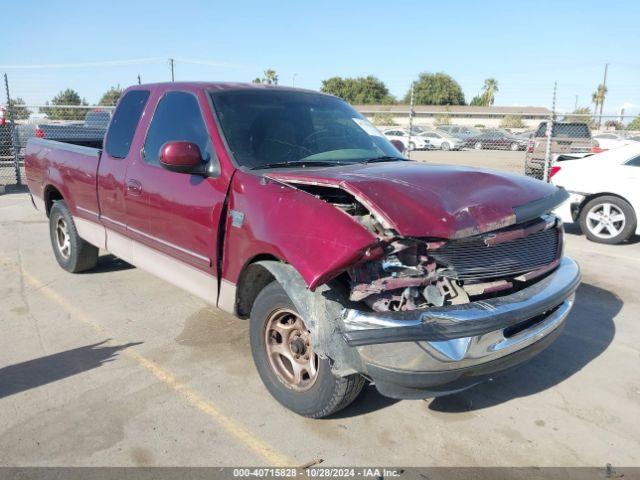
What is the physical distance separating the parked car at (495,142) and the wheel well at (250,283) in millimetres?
30643

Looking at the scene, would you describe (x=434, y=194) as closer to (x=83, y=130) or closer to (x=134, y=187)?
(x=134, y=187)

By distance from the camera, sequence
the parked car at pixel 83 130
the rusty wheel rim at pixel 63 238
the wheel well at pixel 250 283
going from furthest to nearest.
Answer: the parked car at pixel 83 130, the rusty wheel rim at pixel 63 238, the wheel well at pixel 250 283

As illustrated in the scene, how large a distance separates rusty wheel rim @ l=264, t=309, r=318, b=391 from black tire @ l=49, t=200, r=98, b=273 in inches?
135

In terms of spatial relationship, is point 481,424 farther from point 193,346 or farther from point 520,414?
point 193,346

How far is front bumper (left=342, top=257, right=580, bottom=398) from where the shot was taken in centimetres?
259

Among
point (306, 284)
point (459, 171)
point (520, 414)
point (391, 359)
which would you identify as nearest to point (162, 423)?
point (306, 284)

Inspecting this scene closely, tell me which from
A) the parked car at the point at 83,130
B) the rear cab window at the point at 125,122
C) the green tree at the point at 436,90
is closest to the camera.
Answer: the rear cab window at the point at 125,122

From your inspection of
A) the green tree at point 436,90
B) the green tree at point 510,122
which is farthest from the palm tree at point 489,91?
the green tree at point 510,122

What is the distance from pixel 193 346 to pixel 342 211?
208cm

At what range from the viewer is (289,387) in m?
3.25

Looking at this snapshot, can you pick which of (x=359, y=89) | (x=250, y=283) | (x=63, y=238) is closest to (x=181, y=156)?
(x=250, y=283)

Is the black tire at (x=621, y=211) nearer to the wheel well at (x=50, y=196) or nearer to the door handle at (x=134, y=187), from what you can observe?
the door handle at (x=134, y=187)

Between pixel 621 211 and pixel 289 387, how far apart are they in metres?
6.51

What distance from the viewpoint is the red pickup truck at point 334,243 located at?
8.71ft
